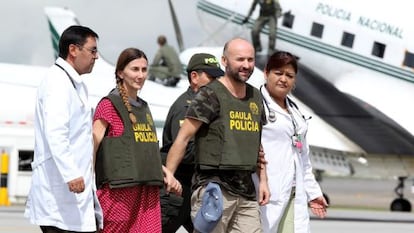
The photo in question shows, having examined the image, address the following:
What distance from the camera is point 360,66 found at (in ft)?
90.7

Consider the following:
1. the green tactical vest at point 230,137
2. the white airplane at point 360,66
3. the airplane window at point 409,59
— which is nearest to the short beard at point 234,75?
the green tactical vest at point 230,137

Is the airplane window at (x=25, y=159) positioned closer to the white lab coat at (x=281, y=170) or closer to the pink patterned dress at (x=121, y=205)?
the white lab coat at (x=281, y=170)

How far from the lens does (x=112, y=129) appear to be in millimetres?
8773

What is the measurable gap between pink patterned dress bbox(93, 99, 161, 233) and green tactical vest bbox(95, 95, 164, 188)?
56 millimetres

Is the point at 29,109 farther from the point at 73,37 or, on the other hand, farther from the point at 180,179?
the point at 73,37

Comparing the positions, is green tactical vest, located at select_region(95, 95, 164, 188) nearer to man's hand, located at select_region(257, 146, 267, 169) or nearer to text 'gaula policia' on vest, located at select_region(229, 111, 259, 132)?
text 'gaula policia' on vest, located at select_region(229, 111, 259, 132)

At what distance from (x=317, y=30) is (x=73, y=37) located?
19.6 metres

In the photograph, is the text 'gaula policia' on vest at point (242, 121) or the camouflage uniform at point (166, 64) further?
the camouflage uniform at point (166, 64)

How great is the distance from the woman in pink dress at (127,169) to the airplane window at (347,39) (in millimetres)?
18806

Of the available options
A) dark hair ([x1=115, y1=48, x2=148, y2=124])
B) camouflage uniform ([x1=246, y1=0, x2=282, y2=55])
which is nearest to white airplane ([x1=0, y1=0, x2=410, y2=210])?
camouflage uniform ([x1=246, y1=0, x2=282, y2=55])

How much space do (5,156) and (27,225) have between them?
10.6m

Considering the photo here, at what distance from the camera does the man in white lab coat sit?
26.2 ft

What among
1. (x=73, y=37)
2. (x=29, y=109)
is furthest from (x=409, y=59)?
(x=73, y=37)

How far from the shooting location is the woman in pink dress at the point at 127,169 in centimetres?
869
